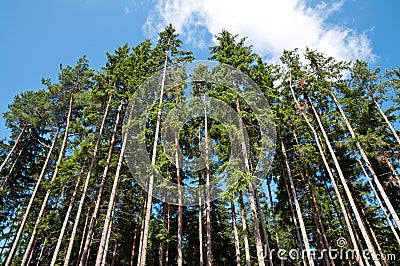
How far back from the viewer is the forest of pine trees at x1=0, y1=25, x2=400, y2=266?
14.4 metres

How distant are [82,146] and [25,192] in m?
10.3

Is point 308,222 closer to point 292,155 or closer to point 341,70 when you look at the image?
point 292,155

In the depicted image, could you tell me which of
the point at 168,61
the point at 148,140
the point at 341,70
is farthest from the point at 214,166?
the point at 341,70

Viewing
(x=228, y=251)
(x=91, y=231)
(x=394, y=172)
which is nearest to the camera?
(x=91, y=231)

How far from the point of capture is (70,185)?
1530 centimetres

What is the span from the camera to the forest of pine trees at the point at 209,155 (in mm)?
14430

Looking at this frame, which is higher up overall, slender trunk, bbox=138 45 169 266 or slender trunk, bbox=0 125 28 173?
slender trunk, bbox=0 125 28 173
